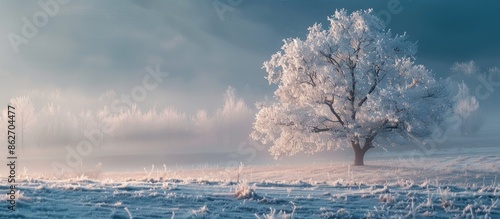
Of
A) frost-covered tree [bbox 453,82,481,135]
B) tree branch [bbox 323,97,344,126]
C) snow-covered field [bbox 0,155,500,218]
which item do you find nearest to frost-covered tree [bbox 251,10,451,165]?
tree branch [bbox 323,97,344,126]

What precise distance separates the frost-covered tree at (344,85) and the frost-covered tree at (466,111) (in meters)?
84.9

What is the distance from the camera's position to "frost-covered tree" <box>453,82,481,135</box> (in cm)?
11735

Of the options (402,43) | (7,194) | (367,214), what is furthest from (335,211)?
(402,43)

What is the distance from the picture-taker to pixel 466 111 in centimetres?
11906

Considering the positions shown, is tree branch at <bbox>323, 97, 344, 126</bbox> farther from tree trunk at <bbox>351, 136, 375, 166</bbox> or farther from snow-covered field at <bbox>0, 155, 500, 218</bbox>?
snow-covered field at <bbox>0, 155, 500, 218</bbox>

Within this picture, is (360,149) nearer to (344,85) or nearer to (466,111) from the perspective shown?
(344,85)

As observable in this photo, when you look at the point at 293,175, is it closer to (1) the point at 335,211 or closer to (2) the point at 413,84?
(2) the point at 413,84

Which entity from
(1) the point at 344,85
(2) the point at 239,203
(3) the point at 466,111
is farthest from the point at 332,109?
(3) the point at 466,111

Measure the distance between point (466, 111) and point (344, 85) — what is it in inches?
3620

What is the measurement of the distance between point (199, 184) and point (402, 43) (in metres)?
26.4

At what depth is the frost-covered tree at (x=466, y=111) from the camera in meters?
117

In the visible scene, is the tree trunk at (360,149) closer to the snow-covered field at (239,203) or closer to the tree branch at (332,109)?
the tree branch at (332,109)

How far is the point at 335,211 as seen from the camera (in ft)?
41.7

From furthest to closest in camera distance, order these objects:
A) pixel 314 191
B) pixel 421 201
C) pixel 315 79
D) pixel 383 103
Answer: pixel 315 79
pixel 383 103
pixel 314 191
pixel 421 201
